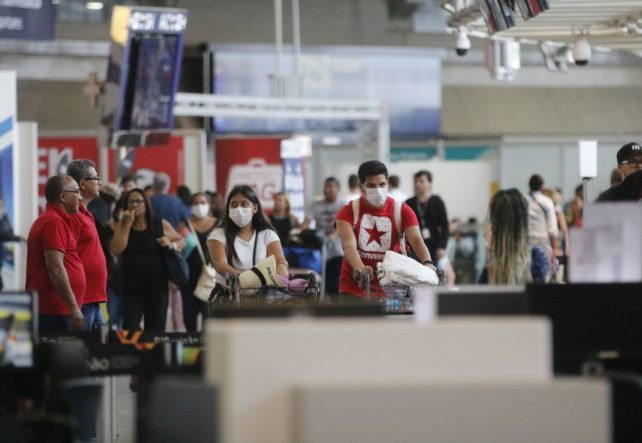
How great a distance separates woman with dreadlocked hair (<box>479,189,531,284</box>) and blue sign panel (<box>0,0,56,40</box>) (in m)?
10.2

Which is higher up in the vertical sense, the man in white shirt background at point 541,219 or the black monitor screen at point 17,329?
the man in white shirt background at point 541,219

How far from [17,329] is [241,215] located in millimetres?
4702

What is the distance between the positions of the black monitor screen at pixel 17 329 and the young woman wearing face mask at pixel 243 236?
4.42m

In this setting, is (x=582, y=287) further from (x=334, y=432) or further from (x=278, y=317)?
(x=334, y=432)

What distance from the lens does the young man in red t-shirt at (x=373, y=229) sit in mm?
9625

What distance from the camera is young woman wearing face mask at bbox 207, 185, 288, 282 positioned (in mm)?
9820

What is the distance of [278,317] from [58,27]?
28.0 meters

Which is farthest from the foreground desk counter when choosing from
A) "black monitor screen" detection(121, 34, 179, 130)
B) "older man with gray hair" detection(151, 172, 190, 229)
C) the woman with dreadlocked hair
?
"black monitor screen" detection(121, 34, 179, 130)

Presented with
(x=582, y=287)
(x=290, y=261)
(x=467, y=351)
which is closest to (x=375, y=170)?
(x=582, y=287)

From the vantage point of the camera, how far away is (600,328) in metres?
5.07

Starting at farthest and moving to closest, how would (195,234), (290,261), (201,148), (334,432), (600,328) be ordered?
(201,148) < (290,261) < (195,234) < (600,328) < (334,432)

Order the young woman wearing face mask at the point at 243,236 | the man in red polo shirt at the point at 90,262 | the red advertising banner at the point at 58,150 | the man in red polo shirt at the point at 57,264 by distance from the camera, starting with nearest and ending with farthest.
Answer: the man in red polo shirt at the point at 57,264
the man in red polo shirt at the point at 90,262
the young woman wearing face mask at the point at 243,236
the red advertising banner at the point at 58,150

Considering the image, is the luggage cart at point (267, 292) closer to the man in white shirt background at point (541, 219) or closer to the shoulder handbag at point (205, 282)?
the shoulder handbag at point (205, 282)

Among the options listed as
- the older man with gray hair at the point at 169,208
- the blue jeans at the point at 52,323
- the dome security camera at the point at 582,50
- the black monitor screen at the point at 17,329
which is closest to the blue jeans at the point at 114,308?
the older man with gray hair at the point at 169,208
